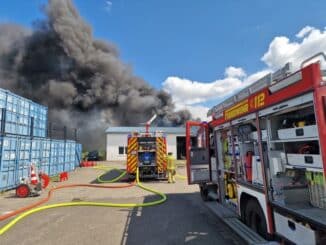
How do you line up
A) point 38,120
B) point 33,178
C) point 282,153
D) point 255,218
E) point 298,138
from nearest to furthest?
point 298,138 < point 282,153 < point 255,218 < point 33,178 < point 38,120

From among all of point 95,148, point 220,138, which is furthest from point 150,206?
point 95,148

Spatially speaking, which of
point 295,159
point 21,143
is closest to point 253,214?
point 295,159

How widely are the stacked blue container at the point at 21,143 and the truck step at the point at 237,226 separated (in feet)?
26.0

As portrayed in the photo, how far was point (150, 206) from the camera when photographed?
6.60 metres

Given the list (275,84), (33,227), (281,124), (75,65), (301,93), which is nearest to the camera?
(301,93)

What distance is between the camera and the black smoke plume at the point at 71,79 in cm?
3644

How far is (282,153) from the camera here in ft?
10.5

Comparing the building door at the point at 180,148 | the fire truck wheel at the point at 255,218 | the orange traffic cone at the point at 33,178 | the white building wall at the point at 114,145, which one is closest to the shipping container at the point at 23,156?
the orange traffic cone at the point at 33,178

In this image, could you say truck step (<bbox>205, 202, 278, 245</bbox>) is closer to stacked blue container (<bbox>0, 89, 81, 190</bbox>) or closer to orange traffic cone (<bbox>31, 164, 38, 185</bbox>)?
orange traffic cone (<bbox>31, 164, 38, 185</bbox>)

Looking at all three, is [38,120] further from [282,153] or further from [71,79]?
[71,79]

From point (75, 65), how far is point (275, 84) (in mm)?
39688

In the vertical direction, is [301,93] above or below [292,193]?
above

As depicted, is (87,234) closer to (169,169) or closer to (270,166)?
(270,166)

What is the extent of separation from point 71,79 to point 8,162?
103 feet
